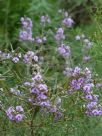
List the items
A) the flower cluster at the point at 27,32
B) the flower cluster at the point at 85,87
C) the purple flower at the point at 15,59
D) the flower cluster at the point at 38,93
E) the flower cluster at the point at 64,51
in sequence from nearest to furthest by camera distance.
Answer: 1. the flower cluster at the point at 38,93
2. the flower cluster at the point at 85,87
3. the purple flower at the point at 15,59
4. the flower cluster at the point at 64,51
5. the flower cluster at the point at 27,32

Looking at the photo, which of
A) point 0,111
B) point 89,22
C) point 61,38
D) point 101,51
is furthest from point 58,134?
point 89,22

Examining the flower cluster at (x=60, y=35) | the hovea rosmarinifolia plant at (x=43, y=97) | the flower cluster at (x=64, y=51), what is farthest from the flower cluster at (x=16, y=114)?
the flower cluster at (x=60, y=35)

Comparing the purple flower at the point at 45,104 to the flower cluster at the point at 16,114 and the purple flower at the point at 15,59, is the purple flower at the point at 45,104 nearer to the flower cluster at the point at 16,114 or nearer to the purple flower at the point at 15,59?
the flower cluster at the point at 16,114

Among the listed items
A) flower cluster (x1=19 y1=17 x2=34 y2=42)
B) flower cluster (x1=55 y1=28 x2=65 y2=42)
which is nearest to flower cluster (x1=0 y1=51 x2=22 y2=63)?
flower cluster (x1=19 y1=17 x2=34 y2=42)

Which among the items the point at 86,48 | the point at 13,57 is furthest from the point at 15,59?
the point at 86,48

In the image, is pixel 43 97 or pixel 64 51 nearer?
pixel 43 97

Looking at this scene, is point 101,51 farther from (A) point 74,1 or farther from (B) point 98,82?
(A) point 74,1

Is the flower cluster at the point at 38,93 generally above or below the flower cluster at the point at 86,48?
below

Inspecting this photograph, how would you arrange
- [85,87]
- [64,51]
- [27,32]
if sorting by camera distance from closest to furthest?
[85,87], [64,51], [27,32]

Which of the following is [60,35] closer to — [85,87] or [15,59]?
[15,59]
